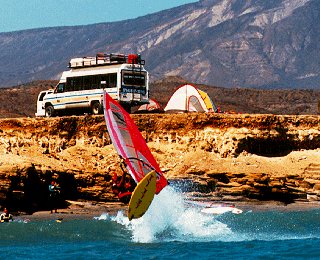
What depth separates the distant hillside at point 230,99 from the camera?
9275cm

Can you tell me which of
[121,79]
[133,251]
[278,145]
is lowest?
[133,251]

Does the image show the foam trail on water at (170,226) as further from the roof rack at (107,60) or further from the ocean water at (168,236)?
the roof rack at (107,60)

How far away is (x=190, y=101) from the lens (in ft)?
198

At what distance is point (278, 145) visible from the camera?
49.2m

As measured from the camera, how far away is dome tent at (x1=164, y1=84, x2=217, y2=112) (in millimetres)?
59688

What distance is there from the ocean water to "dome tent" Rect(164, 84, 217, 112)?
1892 centimetres

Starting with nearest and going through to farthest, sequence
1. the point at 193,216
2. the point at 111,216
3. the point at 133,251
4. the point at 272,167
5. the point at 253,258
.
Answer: the point at 253,258, the point at 133,251, the point at 193,216, the point at 111,216, the point at 272,167

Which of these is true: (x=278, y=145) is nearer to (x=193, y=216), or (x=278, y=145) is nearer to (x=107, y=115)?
(x=193, y=216)

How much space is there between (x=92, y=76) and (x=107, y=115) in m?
17.7

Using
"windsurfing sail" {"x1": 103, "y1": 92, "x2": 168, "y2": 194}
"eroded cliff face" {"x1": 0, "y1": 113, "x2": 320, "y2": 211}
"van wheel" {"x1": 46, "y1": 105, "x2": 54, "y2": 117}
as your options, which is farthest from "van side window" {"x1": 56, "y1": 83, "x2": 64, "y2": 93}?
"windsurfing sail" {"x1": 103, "y1": 92, "x2": 168, "y2": 194}

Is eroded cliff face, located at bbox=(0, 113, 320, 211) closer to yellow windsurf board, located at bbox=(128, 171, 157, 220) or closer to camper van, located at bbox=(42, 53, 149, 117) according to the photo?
camper van, located at bbox=(42, 53, 149, 117)

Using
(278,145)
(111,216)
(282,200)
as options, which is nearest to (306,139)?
(278,145)

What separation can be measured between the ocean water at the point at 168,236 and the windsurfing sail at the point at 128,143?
2.15 metres

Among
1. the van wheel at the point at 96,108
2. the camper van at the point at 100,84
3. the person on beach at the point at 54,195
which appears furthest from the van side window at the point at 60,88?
the person on beach at the point at 54,195
